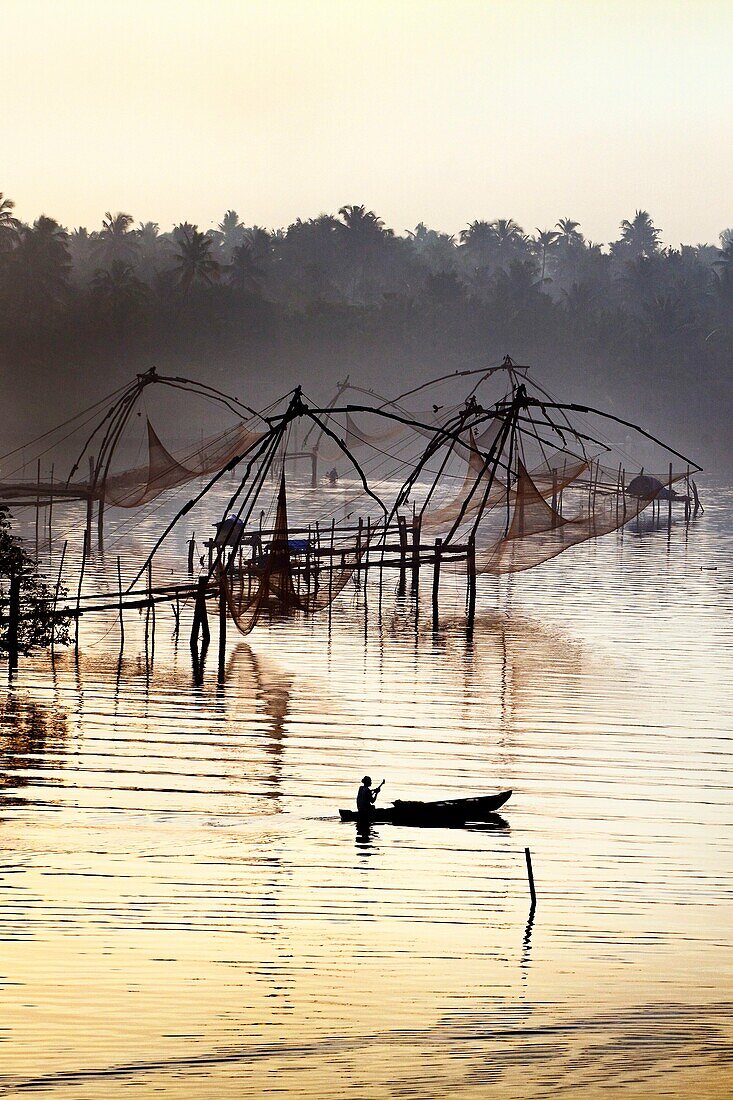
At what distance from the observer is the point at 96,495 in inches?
1134

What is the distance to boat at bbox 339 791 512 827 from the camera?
36.5ft

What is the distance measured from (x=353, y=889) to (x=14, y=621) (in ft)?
27.9

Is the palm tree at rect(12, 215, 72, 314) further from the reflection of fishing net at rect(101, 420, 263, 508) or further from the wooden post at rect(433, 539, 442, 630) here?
the wooden post at rect(433, 539, 442, 630)

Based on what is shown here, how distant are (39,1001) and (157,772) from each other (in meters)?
4.80

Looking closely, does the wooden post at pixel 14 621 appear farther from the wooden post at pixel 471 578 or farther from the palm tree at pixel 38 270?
the palm tree at pixel 38 270

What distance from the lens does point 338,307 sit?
74.8 metres

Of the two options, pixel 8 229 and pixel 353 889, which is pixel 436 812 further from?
pixel 8 229

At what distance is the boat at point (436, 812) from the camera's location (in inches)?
438

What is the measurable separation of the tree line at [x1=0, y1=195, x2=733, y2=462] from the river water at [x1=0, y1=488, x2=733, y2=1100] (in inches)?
2062

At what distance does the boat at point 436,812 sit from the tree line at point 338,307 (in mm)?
59159

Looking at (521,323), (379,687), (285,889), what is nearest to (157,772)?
(285,889)

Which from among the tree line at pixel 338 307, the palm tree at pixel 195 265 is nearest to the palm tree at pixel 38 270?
the tree line at pixel 338 307

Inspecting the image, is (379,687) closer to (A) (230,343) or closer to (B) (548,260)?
(A) (230,343)

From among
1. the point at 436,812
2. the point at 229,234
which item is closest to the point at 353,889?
the point at 436,812
